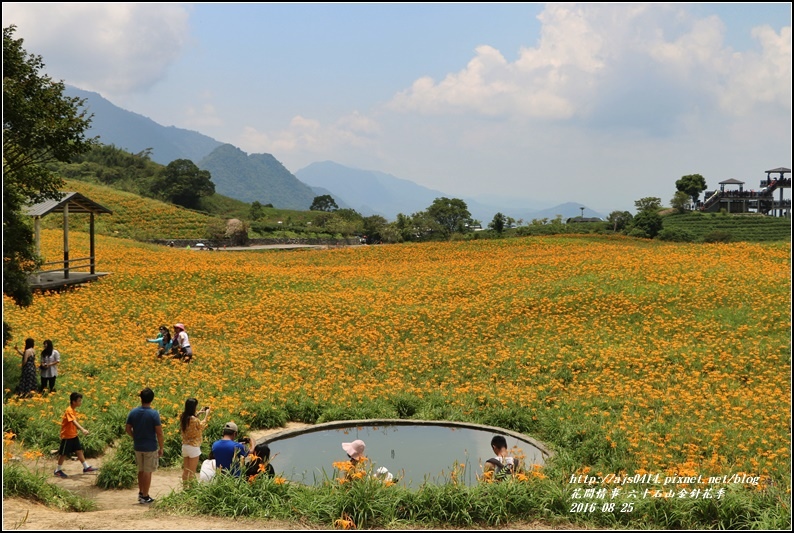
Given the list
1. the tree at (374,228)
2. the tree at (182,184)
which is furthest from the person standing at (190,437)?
the tree at (182,184)

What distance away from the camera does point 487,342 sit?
63.6 ft

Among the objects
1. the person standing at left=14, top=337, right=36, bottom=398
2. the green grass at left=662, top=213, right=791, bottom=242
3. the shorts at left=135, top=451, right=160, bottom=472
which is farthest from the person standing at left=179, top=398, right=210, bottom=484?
the green grass at left=662, top=213, right=791, bottom=242

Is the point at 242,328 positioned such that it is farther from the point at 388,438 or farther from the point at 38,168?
the point at 388,438

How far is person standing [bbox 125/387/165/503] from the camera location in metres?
8.88

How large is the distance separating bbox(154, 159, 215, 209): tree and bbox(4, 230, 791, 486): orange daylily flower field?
7432cm

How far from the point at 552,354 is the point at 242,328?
10018 mm

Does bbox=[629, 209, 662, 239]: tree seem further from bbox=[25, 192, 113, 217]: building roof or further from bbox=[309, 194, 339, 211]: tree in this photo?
bbox=[309, 194, 339, 211]: tree

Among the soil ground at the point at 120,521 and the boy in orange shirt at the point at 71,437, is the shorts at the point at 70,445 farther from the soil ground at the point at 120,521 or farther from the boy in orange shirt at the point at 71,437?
the soil ground at the point at 120,521

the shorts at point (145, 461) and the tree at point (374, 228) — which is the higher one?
the tree at point (374, 228)

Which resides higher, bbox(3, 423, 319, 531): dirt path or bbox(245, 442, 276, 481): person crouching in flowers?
bbox(245, 442, 276, 481): person crouching in flowers

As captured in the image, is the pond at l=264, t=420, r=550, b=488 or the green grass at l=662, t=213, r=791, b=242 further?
the green grass at l=662, t=213, r=791, b=242

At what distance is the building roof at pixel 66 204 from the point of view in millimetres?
24406

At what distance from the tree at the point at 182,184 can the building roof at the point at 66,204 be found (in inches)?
3042

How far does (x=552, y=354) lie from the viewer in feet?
57.4
